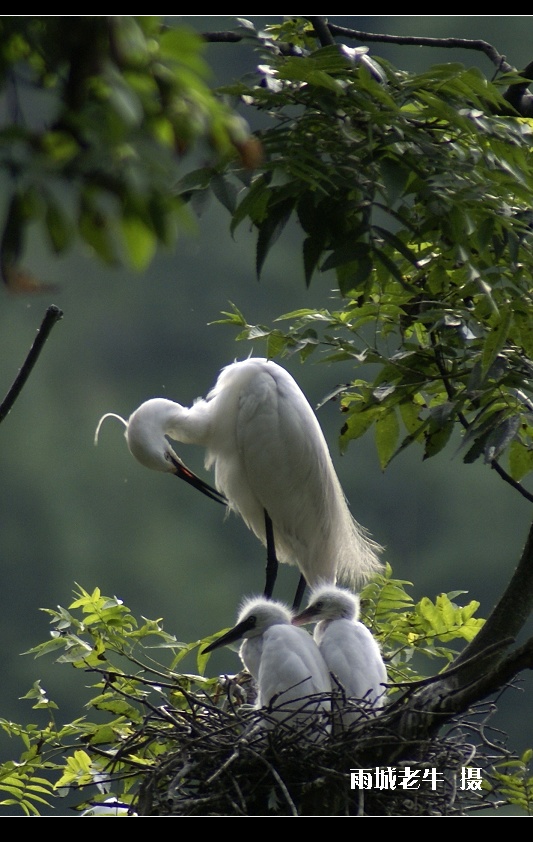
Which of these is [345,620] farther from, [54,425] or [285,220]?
[54,425]

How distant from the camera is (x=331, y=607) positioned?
7.15ft

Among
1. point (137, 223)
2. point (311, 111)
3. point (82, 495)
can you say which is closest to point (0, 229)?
point (137, 223)

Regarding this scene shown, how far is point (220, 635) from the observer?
2.27 m

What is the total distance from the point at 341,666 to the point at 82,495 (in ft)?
15.2

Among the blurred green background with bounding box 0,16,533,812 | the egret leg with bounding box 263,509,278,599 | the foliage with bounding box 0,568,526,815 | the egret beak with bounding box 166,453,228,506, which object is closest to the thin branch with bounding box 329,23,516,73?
the foliage with bounding box 0,568,526,815

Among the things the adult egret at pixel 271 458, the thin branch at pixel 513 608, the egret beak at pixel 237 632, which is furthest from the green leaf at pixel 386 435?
the adult egret at pixel 271 458

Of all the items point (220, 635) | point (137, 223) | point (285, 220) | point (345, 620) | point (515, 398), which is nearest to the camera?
point (137, 223)

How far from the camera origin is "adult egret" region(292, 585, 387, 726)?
1.90m

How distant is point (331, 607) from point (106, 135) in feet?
5.78

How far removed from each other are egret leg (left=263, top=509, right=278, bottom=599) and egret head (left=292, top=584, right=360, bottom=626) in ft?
3.41

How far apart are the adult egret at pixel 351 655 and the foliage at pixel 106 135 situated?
1400 mm

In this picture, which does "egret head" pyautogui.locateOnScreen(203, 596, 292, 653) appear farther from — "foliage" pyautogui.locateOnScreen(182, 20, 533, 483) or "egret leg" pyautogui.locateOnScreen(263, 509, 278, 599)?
"egret leg" pyautogui.locateOnScreen(263, 509, 278, 599)

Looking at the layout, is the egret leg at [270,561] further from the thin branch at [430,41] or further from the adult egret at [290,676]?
the thin branch at [430,41]

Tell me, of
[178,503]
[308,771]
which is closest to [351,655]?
[308,771]
